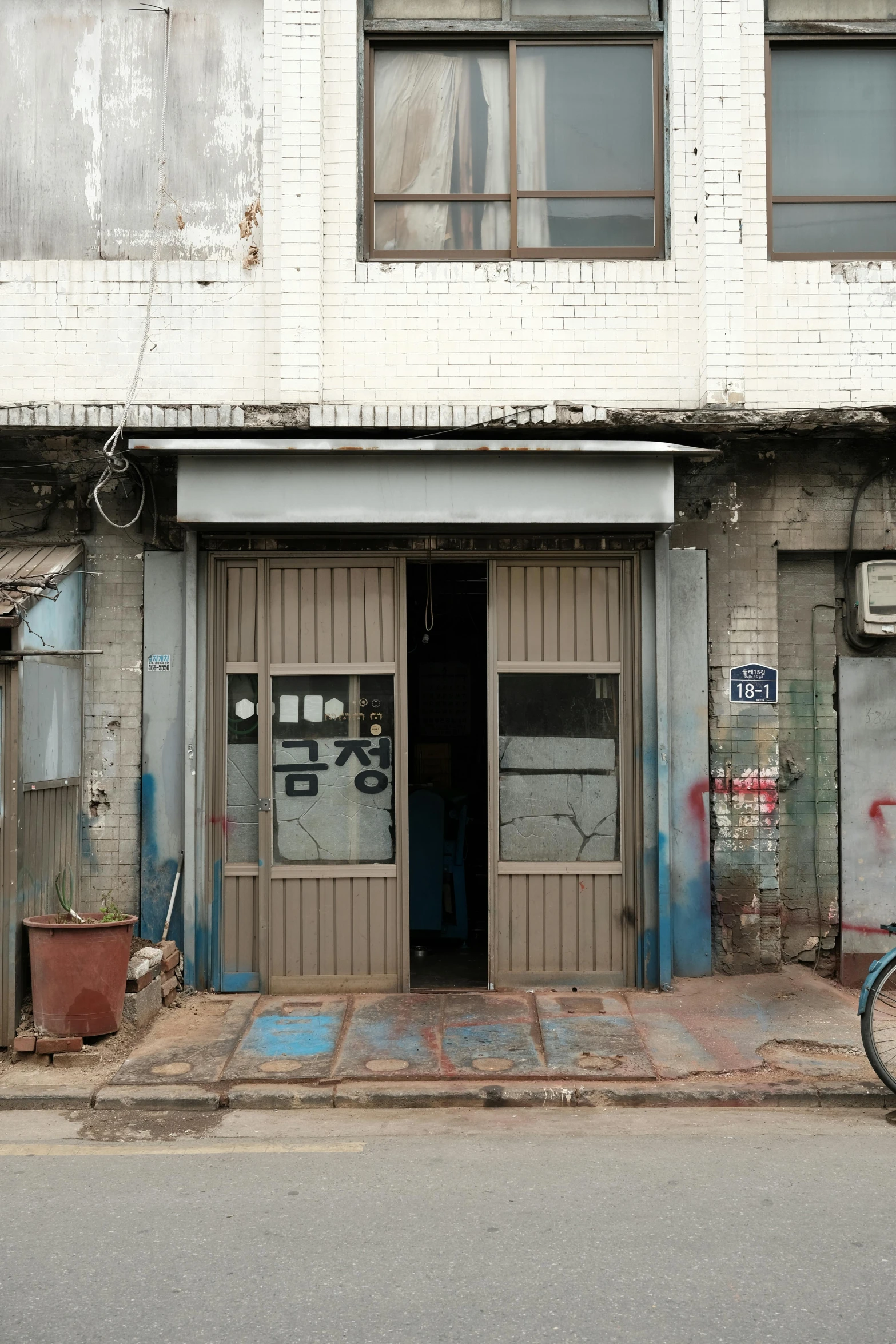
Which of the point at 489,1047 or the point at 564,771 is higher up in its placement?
the point at 564,771

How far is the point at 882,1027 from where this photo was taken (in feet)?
21.8

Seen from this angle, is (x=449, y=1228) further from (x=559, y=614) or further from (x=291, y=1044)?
(x=559, y=614)

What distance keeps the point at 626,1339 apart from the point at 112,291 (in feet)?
23.7

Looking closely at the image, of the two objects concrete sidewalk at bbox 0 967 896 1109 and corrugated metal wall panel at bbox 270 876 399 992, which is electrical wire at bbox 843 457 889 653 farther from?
corrugated metal wall panel at bbox 270 876 399 992

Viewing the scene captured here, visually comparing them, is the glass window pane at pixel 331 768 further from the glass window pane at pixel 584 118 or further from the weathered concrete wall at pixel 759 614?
the glass window pane at pixel 584 118

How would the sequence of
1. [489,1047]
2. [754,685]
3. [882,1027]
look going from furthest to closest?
1. [754,685]
2. [489,1047]
3. [882,1027]

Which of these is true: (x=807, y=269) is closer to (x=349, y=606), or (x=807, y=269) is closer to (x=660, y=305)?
(x=660, y=305)

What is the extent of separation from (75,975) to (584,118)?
690cm

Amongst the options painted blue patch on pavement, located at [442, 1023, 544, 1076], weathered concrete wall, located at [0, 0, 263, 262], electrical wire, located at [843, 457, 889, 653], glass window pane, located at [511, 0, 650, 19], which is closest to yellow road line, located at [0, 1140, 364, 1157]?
painted blue patch on pavement, located at [442, 1023, 544, 1076]

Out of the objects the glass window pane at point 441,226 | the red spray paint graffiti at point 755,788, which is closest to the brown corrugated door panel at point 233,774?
the glass window pane at point 441,226

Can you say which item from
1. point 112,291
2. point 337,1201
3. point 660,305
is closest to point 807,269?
point 660,305

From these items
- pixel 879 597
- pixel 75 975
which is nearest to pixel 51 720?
pixel 75 975

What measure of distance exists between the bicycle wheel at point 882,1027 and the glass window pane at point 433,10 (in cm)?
720

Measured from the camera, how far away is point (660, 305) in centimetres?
820
